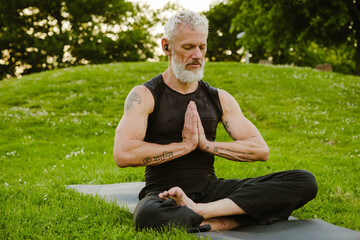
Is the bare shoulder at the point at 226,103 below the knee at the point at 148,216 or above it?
above

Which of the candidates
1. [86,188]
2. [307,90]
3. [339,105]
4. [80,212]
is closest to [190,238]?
[80,212]

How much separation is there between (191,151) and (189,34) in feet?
4.70

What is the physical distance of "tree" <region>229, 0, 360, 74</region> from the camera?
19.2 meters

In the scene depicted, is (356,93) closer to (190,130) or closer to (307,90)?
(307,90)

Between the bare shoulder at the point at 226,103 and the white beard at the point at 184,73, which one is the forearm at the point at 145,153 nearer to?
the white beard at the point at 184,73

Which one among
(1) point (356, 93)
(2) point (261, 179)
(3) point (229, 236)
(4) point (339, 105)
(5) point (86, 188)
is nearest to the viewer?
(3) point (229, 236)

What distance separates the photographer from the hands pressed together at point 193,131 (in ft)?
13.0

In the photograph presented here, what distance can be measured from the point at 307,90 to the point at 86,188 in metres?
13.3

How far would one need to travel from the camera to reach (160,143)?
4.16 metres

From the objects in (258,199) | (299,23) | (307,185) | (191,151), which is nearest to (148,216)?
(191,151)

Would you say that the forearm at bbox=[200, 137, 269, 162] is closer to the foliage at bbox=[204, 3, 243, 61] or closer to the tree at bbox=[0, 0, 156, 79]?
the tree at bbox=[0, 0, 156, 79]

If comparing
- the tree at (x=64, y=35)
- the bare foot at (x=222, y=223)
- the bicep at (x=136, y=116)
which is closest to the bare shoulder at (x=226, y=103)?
the bicep at (x=136, y=116)

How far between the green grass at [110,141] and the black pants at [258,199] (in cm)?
23

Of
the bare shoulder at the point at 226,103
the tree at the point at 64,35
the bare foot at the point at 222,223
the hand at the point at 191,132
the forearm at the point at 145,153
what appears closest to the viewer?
the bare foot at the point at 222,223
